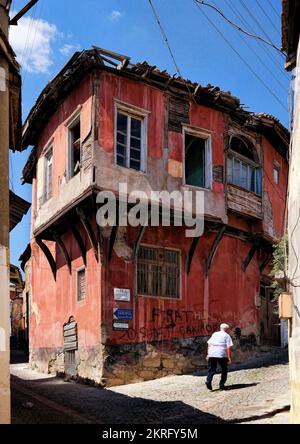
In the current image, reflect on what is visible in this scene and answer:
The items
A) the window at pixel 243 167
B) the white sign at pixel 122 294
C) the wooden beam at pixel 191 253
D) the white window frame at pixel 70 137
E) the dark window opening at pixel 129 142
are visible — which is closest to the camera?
the white sign at pixel 122 294

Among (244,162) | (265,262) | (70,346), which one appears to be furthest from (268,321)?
(70,346)

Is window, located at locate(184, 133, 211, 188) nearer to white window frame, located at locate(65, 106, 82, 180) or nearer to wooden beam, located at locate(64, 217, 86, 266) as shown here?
white window frame, located at locate(65, 106, 82, 180)

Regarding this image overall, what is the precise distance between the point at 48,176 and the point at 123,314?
578 centimetres

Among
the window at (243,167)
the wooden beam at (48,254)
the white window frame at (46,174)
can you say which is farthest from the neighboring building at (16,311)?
the window at (243,167)

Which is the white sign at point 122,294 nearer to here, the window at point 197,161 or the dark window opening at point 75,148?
the dark window opening at point 75,148

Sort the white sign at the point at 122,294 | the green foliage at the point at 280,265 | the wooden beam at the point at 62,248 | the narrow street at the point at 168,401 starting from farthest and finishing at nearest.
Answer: the wooden beam at the point at 62,248
the white sign at the point at 122,294
the narrow street at the point at 168,401
the green foliage at the point at 280,265

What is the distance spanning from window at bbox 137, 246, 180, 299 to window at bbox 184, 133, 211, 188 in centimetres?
239

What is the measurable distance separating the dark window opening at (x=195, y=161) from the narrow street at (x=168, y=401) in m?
5.63

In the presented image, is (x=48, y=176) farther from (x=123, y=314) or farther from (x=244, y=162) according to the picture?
(x=244, y=162)

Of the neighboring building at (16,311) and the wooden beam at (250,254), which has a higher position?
the wooden beam at (250,254)

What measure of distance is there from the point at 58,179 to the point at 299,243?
34.6ft

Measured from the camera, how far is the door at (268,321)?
2114 cm
